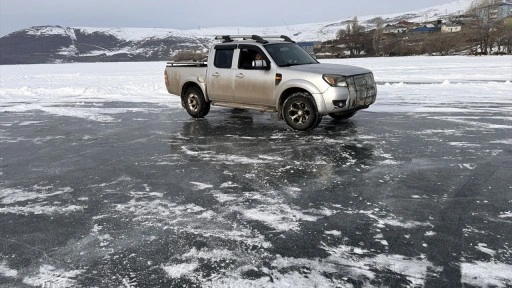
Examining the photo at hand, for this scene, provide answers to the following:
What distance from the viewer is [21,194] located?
5.35m

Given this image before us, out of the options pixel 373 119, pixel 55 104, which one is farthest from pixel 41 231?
pixel 55 104

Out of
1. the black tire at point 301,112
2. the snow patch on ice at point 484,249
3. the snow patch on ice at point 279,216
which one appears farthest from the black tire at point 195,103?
the snow patch on ice at point 484,249

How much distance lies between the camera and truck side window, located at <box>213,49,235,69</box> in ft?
32.9

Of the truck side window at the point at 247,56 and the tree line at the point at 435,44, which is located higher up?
the tree line at the point at 435,44

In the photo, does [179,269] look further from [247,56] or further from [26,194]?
[247,56]

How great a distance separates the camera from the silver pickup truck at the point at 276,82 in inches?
336

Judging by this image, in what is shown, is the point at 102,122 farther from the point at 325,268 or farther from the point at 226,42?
the point at 325,268

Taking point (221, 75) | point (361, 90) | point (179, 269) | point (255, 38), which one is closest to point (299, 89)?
point (361, 90)

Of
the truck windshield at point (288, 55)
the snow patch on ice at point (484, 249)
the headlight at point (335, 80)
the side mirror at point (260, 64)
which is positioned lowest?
the snow patch on ice at point (484, 249)

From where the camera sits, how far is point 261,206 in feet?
15.4

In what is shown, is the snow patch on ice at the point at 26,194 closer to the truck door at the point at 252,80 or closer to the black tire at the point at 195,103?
the truck door at the point at 252,80

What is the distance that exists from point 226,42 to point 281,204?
6643 mm

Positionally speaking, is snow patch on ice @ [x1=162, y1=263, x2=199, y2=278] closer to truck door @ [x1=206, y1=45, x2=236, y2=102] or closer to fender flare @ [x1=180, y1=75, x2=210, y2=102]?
truck door @ [x1=206, y1=45, x2=236, y2=102]

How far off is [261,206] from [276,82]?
15.9 feet
